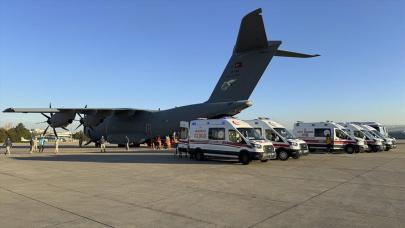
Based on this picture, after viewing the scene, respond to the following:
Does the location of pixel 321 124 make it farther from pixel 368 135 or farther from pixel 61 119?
pixel 61 119

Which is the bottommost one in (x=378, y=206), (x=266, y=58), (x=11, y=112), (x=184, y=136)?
(x=378, y=206)

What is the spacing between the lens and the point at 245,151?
1772 cm

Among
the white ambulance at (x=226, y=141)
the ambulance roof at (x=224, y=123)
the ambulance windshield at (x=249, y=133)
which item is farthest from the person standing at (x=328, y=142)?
the ambulance roof at (x=224, y=123)

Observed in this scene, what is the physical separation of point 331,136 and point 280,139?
301 inches

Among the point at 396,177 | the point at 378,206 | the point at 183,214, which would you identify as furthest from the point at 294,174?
the point at 183,214

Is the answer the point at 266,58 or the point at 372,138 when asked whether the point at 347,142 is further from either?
the point at 266,58

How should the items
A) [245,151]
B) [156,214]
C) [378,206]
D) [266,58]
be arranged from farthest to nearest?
[266,58] < [245,151] < [378,206] < [156,214]

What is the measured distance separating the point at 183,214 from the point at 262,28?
18065 millimetres

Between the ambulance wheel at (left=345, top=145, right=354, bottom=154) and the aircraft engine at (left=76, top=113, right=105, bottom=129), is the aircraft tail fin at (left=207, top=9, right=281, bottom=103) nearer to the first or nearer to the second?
the ambulance wheel at (left=345, top=145, right=354, bottom=154)

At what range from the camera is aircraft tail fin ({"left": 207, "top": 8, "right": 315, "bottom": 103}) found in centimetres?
2419

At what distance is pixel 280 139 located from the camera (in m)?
20.8

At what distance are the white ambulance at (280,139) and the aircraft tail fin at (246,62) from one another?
16.9 feet

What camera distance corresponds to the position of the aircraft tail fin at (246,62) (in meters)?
24.2

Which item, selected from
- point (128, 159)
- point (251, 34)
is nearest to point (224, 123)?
point (128, 159)
